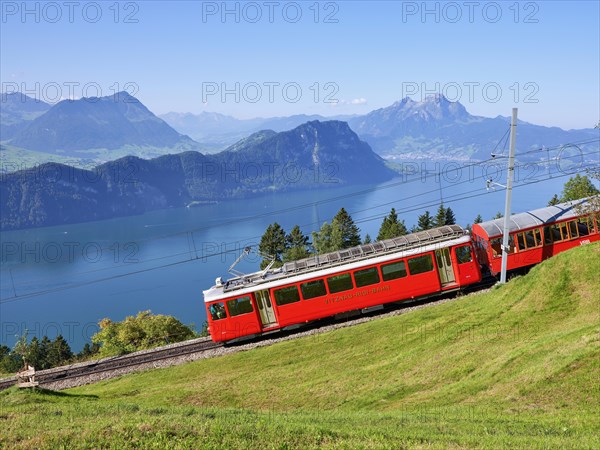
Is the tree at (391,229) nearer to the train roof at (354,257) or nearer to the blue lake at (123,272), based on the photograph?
the blue lake at (123,272)

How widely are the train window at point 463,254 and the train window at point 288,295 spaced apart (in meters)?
8.70

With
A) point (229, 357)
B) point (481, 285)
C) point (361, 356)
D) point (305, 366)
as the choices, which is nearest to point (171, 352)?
point (229, 357)

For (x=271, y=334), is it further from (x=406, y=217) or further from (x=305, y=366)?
(x=406, y=217)

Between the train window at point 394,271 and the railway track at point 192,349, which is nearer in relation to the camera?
the train window at point 394,271

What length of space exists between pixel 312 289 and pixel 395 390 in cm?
945

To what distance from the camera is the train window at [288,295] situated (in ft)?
81.8

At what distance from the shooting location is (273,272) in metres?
26.1

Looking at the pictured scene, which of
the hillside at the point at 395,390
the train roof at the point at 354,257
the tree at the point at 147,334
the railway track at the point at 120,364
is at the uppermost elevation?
the train roof at the point at 354,257

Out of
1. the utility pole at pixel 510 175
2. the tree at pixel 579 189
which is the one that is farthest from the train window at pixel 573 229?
the tree at pixel 579 189

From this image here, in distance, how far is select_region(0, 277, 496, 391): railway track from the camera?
25.4m

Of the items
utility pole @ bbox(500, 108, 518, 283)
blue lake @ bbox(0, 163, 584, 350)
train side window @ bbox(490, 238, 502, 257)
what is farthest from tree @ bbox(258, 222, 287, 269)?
utility pole @ bbox(500, 108, 518, 283)

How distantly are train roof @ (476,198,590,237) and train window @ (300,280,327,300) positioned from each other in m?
10.0

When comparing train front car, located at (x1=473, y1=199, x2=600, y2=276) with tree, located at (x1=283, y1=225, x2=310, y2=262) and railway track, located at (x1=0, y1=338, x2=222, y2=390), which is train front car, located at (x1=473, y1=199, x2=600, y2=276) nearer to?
railway track, located at (x1=0, y1=338, x2=222, y2=390)

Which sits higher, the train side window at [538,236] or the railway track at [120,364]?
the train side window at [538,236]
